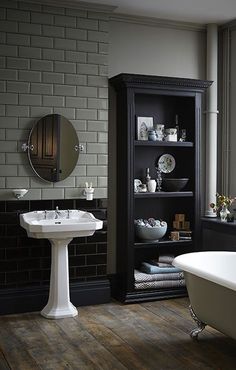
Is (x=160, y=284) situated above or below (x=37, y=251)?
below

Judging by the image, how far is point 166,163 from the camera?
5758 mm

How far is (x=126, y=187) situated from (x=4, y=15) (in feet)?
6.68

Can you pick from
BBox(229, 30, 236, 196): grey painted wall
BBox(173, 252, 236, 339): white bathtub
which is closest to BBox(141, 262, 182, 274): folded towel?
BBox(173, 252, 236, 339): white bathtub

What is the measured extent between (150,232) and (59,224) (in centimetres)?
119

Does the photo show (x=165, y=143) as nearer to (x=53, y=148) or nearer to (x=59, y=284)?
(x=53, y=148)

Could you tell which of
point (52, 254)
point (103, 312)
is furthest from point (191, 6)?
point (103, 312)

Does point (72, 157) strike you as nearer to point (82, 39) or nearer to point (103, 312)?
point (82, 39)

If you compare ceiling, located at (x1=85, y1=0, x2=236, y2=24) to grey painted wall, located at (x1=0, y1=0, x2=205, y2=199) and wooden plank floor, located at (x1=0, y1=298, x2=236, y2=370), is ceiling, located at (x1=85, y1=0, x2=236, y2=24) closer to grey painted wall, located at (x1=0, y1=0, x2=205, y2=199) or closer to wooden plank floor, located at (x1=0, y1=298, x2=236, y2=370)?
grey painted wall, located at (x1=0, y1=0, x2=205, y2=199)

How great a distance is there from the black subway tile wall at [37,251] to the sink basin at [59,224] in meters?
0.12

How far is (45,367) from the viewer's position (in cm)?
358

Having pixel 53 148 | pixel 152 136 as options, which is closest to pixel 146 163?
pixel 152 136

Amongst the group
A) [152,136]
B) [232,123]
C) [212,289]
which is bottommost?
[212,289]

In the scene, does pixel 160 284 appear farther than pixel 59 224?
Yes

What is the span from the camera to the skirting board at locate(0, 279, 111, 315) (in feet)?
15.9
